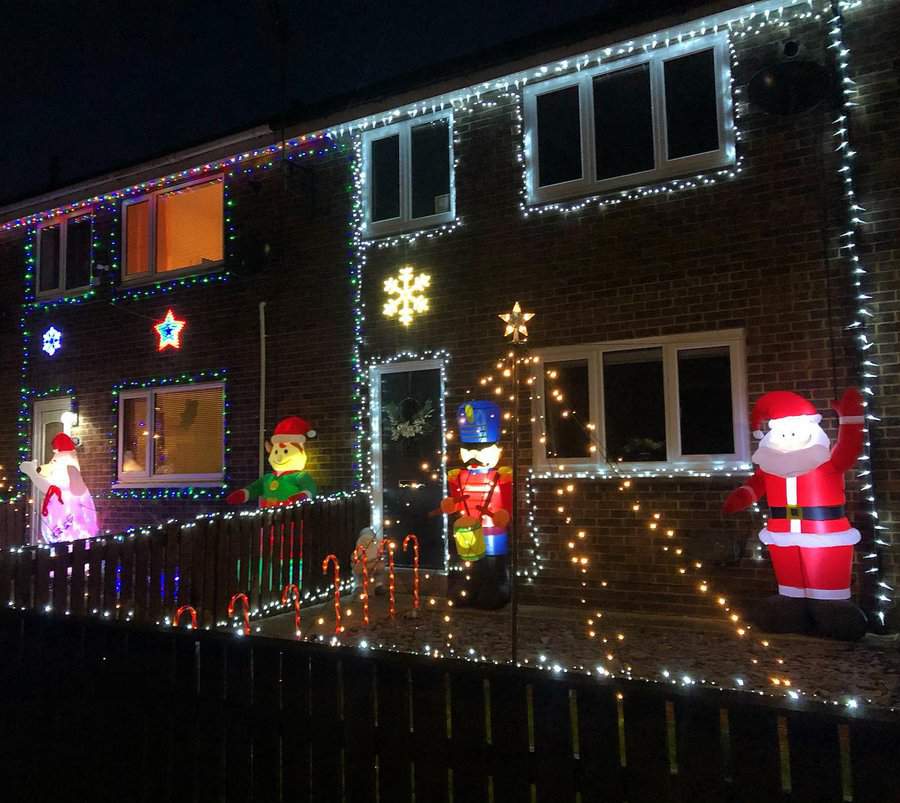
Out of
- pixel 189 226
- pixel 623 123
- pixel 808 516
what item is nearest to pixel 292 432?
pixel 189 226

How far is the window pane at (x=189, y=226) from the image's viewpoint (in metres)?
10.9

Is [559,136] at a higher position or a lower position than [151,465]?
higher

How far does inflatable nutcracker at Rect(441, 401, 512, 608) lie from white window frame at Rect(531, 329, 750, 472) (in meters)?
0.66

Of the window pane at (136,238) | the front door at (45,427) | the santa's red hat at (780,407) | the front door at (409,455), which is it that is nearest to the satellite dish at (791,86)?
the santa's red hat at (780,407)

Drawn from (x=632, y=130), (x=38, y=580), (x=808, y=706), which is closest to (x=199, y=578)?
(x=38, y=580)

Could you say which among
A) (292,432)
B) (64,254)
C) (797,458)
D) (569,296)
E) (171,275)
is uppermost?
(64,254)

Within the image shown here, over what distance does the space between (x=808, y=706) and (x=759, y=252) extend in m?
5.50

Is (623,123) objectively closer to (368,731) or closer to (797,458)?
(797,458)

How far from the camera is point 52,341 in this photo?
39.1ft

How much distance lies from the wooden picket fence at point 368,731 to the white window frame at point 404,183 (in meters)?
6.13

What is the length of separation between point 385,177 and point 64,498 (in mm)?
5839

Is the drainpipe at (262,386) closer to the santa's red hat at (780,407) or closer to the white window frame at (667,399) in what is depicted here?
the white window frame at (667,399)

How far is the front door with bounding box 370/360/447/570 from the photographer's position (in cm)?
869

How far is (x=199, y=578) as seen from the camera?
686 centimetres
